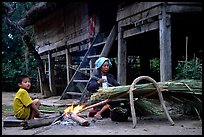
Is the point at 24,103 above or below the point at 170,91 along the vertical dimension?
below

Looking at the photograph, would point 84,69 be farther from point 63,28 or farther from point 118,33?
point 63,28

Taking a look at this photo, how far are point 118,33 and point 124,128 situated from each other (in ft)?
11.5

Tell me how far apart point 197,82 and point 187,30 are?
3758 millimetres

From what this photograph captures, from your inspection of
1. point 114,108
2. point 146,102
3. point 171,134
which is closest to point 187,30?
point 146,102

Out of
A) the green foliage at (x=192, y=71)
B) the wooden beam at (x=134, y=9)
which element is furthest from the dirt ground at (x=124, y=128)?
the wooden beam at (x=134, y=9)

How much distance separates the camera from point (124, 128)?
360 cm

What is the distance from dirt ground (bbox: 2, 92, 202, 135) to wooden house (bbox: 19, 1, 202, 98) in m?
1.23

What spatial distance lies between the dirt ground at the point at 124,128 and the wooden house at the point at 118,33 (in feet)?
4.03

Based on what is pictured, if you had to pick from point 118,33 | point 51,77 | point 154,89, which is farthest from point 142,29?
point 51,77

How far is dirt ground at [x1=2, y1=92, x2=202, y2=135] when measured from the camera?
3306mm

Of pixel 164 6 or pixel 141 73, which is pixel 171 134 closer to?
pixel 164 6

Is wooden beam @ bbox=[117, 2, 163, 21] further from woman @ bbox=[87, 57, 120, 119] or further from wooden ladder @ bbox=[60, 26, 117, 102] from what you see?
woman @ bbox=[87, 57, 120, 119]

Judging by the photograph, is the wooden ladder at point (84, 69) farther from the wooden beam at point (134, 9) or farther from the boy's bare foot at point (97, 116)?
the boy's bare foot at point (97, 116)

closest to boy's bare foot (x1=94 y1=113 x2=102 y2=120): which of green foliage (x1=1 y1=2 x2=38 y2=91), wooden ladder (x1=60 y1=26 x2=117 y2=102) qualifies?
wooden ladder (x1=60 y1=26 x2=117 y2=102)
